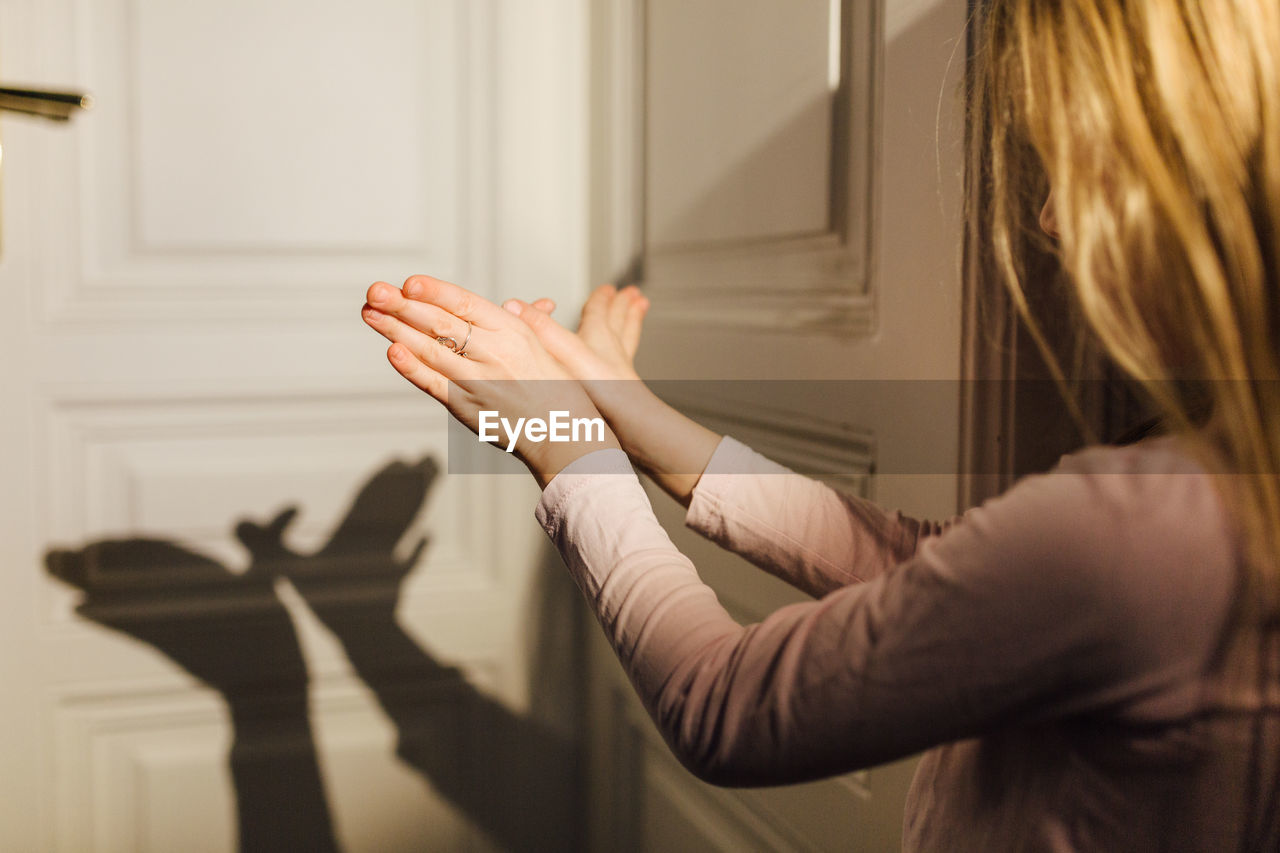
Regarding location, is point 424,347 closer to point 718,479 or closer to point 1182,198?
point 718,479

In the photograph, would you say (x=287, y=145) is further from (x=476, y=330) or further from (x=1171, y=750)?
(x=1171, y=750)

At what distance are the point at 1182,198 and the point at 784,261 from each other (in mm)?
514

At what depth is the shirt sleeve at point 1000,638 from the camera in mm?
344

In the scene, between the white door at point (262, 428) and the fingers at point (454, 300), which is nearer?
the fingers at point (454, 300)

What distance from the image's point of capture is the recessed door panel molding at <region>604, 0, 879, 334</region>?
2.47 feet

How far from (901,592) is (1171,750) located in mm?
126

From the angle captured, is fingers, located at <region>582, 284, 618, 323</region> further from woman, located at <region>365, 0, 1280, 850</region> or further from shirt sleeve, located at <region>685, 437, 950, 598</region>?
woman, located at <region>365, 0, 1280, 850</region>

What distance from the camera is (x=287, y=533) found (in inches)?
46.8

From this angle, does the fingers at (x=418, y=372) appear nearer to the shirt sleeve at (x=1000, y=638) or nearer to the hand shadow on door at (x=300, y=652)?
the shirt sleeve at (x=1000, y=638)

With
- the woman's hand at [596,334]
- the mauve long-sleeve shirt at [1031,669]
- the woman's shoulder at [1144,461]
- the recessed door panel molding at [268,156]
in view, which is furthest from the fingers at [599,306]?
the recessed door panel molding at [268,156]

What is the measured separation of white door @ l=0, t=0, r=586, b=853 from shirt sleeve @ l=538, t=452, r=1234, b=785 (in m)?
0.89

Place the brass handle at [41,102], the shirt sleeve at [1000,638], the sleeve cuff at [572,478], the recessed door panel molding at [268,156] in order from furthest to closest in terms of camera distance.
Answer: the recessed door panel molding at [268,156] → the brass handle at [41,102] → the sleeve cuff at [572,478] → the shirt sleeve at [1000,638]

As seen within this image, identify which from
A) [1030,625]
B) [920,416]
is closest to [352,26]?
[920,416]

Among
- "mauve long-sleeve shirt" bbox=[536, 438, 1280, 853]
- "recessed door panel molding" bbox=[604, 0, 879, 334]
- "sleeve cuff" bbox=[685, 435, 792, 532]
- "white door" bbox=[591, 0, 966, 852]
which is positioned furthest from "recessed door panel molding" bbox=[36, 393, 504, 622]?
"mauve long-sleeve shirt" bbox=[536, 438, 1280, 853]
